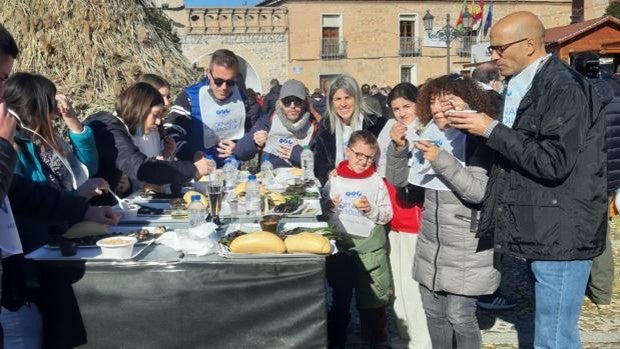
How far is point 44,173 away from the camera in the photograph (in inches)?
108

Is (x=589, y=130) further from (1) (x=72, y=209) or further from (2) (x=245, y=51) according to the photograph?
(2) (x=245, y=51)

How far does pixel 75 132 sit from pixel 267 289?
5.48 feet

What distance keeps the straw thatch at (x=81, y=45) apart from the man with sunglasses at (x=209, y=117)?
3.29 feet

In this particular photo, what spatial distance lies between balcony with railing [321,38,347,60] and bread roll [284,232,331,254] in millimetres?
34467

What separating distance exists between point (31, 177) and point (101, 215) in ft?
1.40

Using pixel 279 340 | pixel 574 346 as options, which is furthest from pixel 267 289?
pixel 574 346

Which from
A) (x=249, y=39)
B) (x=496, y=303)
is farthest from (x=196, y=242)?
(x=249, y=39)

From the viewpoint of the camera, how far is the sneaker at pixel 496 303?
15.6ft

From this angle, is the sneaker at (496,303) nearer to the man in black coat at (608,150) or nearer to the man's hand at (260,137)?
the man in black coat at (608,150)

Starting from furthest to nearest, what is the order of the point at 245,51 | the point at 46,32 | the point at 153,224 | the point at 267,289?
the point at 245,51 < the point at 46,32 < the point at 153,224 < the point at 267,289

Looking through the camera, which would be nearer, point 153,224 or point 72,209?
point 72,209

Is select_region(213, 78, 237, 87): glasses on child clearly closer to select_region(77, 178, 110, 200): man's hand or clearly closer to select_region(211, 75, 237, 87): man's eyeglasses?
select_region(211, 75, 237, 87): man's eyeglasses

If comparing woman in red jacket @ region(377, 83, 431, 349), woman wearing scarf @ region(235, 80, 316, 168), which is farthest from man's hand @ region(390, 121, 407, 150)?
woman wearing scarf @ region(235, 80, 316, 168)

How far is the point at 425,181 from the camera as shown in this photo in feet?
10.5
